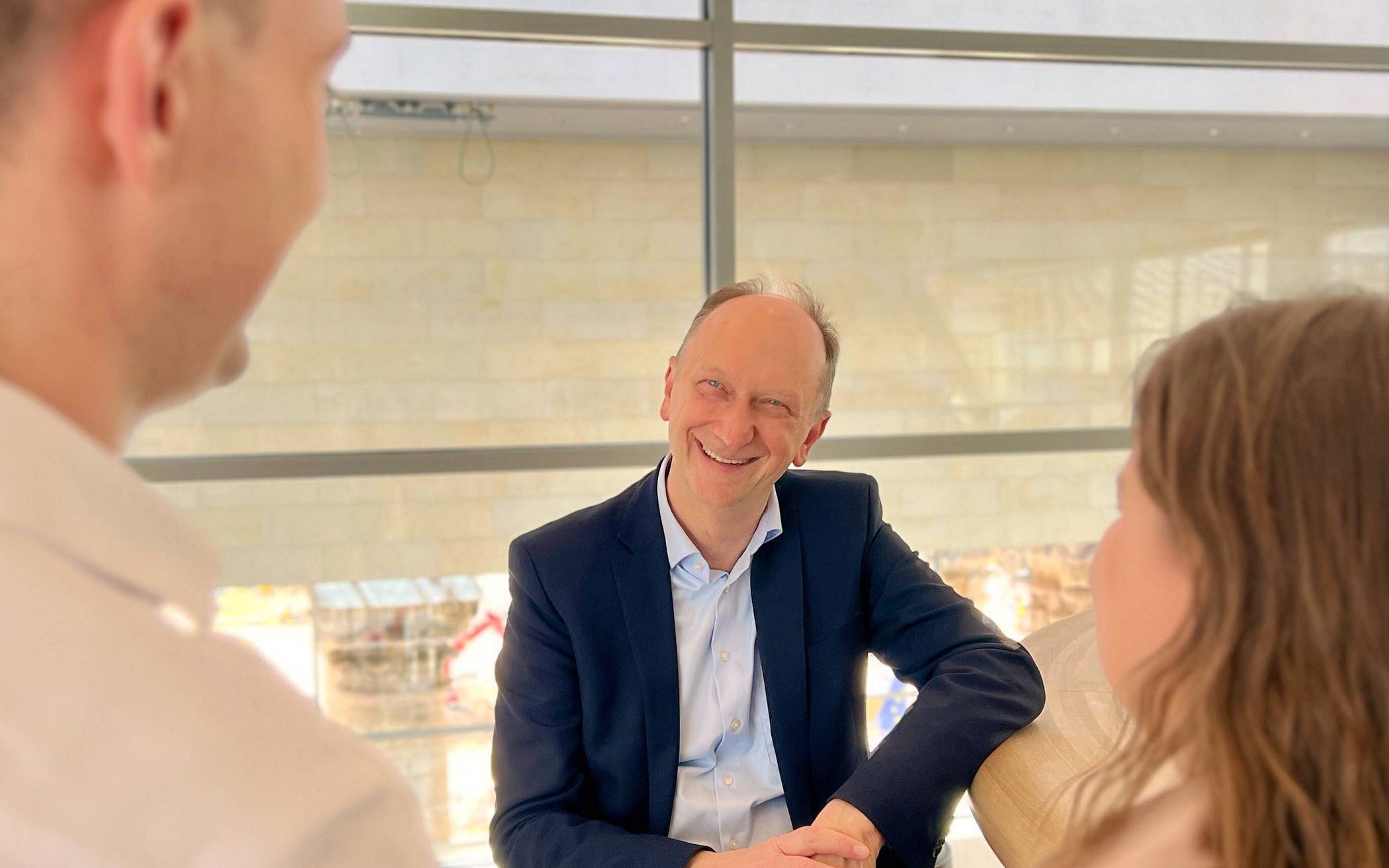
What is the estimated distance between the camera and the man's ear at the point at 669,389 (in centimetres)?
200

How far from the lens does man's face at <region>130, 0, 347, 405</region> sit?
1.33 feet

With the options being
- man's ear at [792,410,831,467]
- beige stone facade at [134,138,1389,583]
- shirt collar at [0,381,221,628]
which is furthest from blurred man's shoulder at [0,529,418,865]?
beige stone facade at [134,138,1389,583]

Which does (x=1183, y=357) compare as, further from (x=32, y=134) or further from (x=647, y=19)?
(x=647, y=19)

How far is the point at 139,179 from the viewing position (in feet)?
1.26

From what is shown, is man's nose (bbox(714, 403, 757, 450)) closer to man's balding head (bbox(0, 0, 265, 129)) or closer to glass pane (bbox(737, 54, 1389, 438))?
glass pane (bbox(737, 54, 1389, 438))

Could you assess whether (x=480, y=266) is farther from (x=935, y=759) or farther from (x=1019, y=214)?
(x=935, y=759)

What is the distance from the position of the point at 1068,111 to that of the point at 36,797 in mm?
3518

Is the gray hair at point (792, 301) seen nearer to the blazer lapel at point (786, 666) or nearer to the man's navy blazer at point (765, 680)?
Answer: the man's navy blazer at point (765, 680)

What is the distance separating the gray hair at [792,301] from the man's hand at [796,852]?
0.80 metres

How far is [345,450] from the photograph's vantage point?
2977mm

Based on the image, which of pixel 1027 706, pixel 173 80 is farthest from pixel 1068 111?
pixel 173 80

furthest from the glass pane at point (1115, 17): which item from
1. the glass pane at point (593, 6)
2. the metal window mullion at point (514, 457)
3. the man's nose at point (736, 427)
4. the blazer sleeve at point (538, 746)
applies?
the blazer sleeve at point (538, 746)

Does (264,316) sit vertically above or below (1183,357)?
below

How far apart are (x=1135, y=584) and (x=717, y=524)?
43.2 inches
